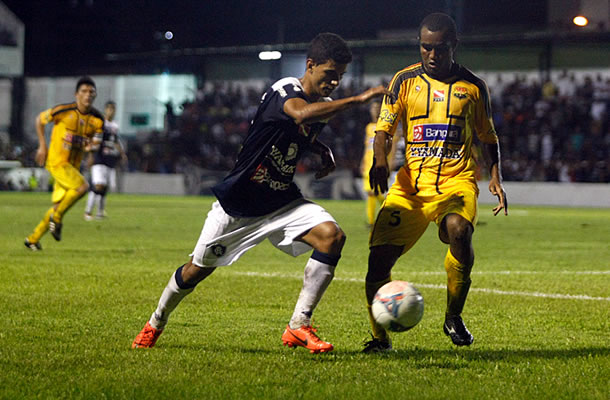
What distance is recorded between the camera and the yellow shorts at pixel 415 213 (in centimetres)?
619

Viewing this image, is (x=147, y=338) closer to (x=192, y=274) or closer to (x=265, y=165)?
(x=192, y=274)

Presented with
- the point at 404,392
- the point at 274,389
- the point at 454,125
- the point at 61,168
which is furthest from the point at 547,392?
the point at 61,168

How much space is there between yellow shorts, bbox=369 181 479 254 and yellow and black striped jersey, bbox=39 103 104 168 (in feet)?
27.7

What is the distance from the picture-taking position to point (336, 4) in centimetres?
3959

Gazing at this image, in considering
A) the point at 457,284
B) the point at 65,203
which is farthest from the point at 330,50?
the point at 65,203

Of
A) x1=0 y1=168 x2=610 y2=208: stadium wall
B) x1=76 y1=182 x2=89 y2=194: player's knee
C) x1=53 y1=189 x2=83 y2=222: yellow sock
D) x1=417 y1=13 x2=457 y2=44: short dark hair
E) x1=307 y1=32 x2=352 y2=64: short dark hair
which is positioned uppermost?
x1=417 y1=13 x2=457 y2=44: short dark hair

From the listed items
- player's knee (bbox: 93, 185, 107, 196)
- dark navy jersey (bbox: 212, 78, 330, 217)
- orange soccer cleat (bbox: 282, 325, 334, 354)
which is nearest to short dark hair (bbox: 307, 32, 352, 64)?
dark navy jersey (bbox: 212, 78, 330, 217)

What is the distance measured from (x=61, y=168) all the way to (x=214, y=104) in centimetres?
2895

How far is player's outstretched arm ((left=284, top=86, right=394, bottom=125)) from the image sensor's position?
511 centimetres

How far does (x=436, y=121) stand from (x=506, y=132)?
29381 mm

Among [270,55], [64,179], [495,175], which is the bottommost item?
[64,179]

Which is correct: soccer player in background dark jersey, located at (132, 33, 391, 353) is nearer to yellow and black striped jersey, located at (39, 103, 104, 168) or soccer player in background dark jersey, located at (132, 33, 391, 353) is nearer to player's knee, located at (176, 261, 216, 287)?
player's knee, located at (176, 261, 216, 287)

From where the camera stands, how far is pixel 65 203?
13117 millimetres

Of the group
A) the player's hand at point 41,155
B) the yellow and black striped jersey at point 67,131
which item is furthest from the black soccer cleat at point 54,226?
the yellow and black striped jersey at point 67,131
